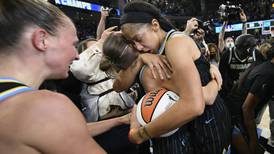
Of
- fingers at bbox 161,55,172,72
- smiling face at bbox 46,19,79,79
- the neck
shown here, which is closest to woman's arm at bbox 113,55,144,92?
fingers at bbox 161,55,172,72

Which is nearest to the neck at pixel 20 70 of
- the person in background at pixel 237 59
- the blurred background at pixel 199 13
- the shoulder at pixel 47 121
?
the shoulder at pixel 47 121

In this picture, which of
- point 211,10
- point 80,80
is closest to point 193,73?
point 80,80

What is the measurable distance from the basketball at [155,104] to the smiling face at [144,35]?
29cm

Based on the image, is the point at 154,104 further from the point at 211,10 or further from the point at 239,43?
the point at 211,10

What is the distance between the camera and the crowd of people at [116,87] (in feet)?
2.31

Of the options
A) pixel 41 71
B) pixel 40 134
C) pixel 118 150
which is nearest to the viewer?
pixel 40 134

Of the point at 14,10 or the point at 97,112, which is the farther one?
the point at 97,112

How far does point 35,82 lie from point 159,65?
68 centimetres

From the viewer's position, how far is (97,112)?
214 cm

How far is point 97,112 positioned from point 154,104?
3.18 ft

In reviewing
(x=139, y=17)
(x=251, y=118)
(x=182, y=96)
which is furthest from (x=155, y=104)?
(x=251, y=118)

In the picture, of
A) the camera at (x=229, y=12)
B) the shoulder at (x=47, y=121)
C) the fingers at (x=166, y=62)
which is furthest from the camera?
the camera at (x=229, y=12)

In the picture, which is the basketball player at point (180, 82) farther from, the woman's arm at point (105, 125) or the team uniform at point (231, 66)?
the team uniform at point (231, 66)

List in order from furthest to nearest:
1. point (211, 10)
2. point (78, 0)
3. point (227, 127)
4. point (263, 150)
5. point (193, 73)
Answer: point (211, 10), point (78, 0), point (263, 150), point (227, 127), point (193, 73)
